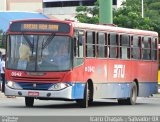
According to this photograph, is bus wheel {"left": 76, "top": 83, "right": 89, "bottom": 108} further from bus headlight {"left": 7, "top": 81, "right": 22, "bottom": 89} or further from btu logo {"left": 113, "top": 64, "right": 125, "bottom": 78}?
btu logo {"left": 113, "top": 64, "right": 125, "bottom": 78}

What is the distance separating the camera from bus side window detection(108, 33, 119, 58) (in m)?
27.9

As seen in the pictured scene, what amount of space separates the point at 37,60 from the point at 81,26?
194 centimetres

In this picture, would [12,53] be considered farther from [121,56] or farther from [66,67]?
[121,56]

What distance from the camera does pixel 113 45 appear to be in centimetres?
2811

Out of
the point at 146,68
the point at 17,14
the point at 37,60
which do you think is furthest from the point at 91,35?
the point at 17,14

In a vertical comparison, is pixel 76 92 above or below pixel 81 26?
below

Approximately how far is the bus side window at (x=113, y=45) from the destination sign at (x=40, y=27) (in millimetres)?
3218

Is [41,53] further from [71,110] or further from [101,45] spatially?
[101,45]

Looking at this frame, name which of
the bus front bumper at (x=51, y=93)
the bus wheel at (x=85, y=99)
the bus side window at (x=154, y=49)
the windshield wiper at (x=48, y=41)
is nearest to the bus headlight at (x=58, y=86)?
the bus front bumper at (x=51, y=93)

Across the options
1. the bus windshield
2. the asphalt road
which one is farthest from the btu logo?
the bus windshield

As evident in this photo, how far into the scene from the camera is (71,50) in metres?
24.8

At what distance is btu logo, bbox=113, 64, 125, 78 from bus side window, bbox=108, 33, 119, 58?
0.42 m

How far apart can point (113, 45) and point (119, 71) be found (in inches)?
44.9

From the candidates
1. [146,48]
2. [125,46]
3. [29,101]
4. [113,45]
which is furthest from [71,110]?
[146,48]
